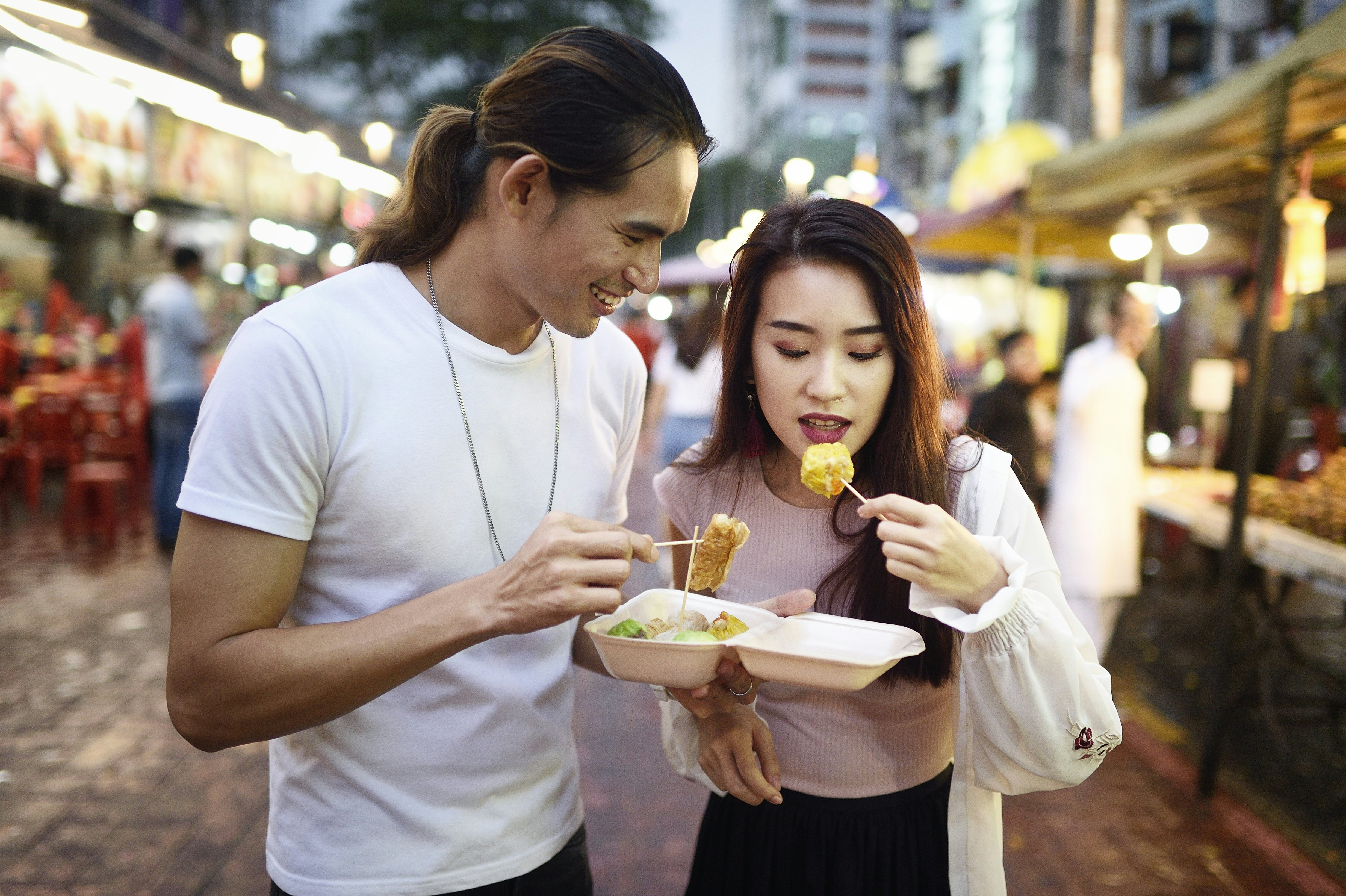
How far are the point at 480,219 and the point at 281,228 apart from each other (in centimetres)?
1822

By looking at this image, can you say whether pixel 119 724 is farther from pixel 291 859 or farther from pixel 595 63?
pixel 595 63

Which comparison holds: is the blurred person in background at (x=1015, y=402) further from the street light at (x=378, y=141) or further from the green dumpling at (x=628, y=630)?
the street light at (x=378, y=141)

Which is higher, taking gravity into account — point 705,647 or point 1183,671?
point 705,647

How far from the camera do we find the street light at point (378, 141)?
46.4ft

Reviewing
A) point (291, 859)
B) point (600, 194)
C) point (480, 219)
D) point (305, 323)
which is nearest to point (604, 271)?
point (600, 194)

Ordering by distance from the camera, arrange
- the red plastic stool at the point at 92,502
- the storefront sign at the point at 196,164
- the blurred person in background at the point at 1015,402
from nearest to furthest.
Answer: the blurred person in background at the point at 1015,402 → the red plastic stool at the point at 92,502 → the storefront sign at the point at 196,164

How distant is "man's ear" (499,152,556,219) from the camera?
1680mm

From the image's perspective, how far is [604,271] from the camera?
1741 millimetres

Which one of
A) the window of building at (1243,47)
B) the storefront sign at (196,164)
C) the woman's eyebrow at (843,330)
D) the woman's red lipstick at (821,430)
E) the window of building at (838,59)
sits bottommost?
the woman's red lipstick at (821,430)

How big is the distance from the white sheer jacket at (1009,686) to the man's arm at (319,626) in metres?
0.69

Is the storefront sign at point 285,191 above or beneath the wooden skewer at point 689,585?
above

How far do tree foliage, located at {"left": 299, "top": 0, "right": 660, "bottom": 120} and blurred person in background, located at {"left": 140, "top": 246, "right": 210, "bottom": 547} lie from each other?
27.8 metres

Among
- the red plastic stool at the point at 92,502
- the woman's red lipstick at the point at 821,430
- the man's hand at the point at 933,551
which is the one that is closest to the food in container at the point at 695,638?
the man's hand at the point at 933,551

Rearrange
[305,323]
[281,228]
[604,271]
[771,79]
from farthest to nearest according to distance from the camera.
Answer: [771,79] < [281,228] < [604,271] < [305,323]
